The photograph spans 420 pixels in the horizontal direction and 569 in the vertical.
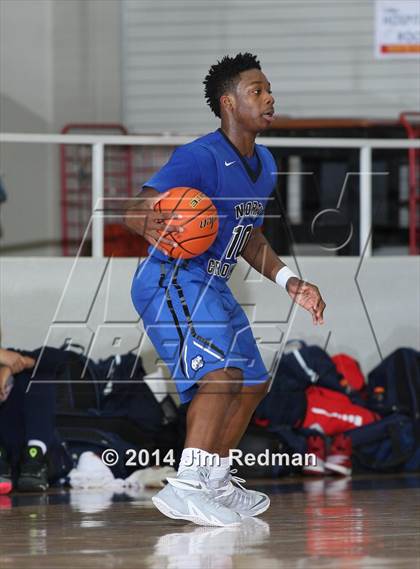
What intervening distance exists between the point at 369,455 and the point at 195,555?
2804 millimetres

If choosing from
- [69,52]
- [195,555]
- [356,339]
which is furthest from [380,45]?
[195,555]

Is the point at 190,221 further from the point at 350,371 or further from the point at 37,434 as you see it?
the point at 350,371

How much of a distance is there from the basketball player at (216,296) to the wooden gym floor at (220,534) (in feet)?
0.52

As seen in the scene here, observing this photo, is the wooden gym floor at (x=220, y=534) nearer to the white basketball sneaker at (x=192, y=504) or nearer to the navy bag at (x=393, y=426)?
the white basketball sneaker at (x=192, y=504)

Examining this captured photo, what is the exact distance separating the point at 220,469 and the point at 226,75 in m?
1.51

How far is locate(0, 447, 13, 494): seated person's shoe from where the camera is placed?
5.89m

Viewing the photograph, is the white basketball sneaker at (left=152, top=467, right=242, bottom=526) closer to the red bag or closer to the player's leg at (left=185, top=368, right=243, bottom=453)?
the player's leg at (left=185, top=368, right=243, bottom=453)

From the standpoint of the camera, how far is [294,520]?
183 inches

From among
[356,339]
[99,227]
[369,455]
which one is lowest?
[369,455]

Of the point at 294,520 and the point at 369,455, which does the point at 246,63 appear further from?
the point at 369,455

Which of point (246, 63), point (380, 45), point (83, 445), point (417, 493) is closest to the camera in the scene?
point (246, 63)

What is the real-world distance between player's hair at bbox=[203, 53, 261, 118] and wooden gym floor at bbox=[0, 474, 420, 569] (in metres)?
1.63

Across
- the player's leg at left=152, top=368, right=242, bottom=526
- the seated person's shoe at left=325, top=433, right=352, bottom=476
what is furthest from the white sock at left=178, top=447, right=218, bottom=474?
the seated person's shoe at left=325, top=433, right=352, bottom=476

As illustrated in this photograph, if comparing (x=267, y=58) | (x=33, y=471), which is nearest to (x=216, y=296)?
(x=33, y=471)
